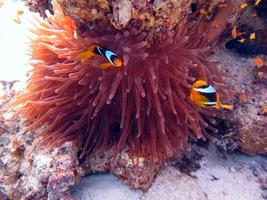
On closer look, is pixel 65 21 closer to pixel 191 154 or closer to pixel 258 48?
pixel 191 154

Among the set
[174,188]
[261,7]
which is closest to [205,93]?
[174,188]

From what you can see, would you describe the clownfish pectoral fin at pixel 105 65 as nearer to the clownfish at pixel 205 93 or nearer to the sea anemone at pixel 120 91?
the sea anemone at pixel 120 91

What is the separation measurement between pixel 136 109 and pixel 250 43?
7.12 feet

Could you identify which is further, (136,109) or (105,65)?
(136,109)

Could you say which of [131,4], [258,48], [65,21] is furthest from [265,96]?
[65,21]

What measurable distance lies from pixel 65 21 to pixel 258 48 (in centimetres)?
267

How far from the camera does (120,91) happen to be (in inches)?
120

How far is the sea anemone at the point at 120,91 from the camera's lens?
114 inches

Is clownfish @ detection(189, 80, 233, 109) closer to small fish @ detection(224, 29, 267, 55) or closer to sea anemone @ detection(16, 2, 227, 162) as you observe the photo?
sea anemone @ detection(16, 2, 227, 162)

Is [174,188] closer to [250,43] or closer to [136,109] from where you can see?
[136,109]

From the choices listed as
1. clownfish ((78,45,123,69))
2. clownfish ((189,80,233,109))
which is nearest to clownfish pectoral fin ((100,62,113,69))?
clownfish ((78,45,123,69))

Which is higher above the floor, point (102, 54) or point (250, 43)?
point (102, 54)

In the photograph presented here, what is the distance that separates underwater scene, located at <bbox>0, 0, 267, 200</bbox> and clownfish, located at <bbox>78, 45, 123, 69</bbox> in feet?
0.04

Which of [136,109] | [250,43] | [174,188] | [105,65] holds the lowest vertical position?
[174,188]
